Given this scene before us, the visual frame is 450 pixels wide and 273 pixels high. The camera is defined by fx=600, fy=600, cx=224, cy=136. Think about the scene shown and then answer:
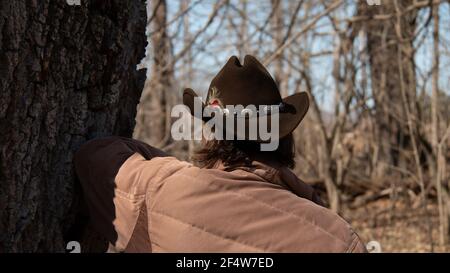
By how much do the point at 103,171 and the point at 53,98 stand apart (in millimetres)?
301

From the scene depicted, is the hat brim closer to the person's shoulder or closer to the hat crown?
the hat crown

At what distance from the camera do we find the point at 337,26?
7.36 meters

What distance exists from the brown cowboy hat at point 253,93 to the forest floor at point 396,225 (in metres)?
5.14

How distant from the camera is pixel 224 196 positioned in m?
1.78

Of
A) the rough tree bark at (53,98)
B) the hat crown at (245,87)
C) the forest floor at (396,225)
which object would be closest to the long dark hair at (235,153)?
the hat crown at (245,87)

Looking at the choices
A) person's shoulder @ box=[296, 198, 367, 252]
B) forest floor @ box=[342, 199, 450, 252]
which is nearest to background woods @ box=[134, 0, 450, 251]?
forest floor @ box=[342, 199, 450, 252]

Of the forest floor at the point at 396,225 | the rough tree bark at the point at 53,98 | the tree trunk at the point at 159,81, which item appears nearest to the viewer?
the rough tree bark at the point at 53,98

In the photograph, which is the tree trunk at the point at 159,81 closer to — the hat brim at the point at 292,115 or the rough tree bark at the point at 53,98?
the rough tree bark at the point at 53,98

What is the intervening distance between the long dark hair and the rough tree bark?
53cm

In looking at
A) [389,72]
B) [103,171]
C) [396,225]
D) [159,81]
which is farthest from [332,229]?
[389,72]

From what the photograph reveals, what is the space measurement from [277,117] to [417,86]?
5891 mm

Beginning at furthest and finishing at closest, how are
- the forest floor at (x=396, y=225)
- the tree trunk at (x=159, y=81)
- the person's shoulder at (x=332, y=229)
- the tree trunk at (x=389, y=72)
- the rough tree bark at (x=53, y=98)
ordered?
the forest floor at (x=396, y=225) → the tree trunk at (x=389, y=72) → the tree trunk at (x=159, y=81) → the rough tree bark at (x=53, y=98) → the person's shoulder at (x=332, y=229)

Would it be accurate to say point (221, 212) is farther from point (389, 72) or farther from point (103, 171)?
point (389, 72)

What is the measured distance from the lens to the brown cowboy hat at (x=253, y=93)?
1.90m
